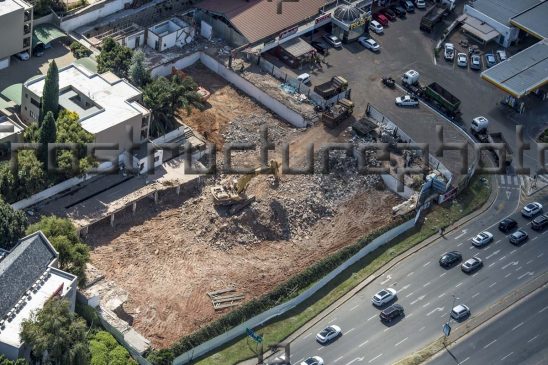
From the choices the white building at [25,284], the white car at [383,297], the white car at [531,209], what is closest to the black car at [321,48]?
the white car at [531,209]

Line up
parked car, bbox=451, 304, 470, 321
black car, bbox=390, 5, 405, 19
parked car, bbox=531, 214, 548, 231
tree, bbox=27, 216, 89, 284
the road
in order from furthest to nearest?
1. black car, bbox=390, 5, 405, 19
2. parked car, bbox=531, 214, 548, 231
3. parked car, bbox=451, 304, 470, 321
4. the road
5. tree, bbox=27, 216, 89, 284

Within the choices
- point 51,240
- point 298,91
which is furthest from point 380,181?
point 51,240

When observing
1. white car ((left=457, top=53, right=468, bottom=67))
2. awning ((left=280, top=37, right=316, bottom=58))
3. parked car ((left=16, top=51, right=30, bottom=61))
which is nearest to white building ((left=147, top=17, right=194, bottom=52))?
awning ((left=280, top=37, right=316, bottom=58))

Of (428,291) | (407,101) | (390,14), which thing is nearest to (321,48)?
(390,14)

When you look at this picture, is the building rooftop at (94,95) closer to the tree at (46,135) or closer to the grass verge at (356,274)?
the tree at (46,135)

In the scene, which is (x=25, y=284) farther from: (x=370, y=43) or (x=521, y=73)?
(x=521, y=73)

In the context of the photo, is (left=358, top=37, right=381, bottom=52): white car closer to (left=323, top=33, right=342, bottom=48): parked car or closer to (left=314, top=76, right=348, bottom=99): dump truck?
(left=323, top=33, right=342, bottom=48): parked car
